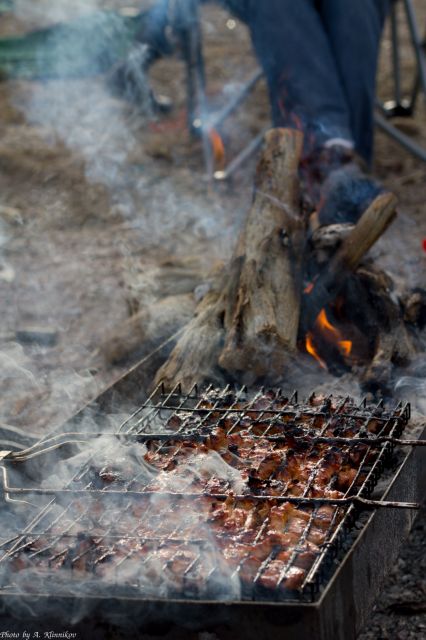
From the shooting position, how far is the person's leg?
5.70 meters

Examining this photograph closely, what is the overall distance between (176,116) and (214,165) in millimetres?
1575

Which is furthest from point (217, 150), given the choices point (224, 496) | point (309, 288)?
point (224, 496)

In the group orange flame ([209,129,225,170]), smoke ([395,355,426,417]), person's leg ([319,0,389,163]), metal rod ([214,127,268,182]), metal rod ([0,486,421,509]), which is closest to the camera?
metal rod ([0,486,421,509])

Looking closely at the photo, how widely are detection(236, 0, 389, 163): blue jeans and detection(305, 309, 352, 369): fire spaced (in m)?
2.10

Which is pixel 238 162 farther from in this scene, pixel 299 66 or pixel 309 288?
pixel 309 288

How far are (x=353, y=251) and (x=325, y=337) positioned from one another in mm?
403

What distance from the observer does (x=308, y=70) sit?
18.6ft

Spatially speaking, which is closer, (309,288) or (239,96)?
(309,288)

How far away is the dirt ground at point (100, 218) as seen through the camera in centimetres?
445

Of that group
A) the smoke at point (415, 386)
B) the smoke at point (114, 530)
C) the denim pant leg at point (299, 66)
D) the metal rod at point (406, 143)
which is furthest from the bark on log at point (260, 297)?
the metal rod at point (406, 143)

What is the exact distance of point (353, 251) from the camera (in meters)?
3.75

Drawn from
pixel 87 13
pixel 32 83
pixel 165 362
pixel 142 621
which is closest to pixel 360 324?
pixel 165 362

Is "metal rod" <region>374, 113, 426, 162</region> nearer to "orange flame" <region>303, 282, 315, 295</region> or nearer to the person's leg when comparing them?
the person's leg

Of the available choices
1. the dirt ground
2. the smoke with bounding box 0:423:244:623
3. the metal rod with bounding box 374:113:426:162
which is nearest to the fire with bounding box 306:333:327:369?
the dirt ground
